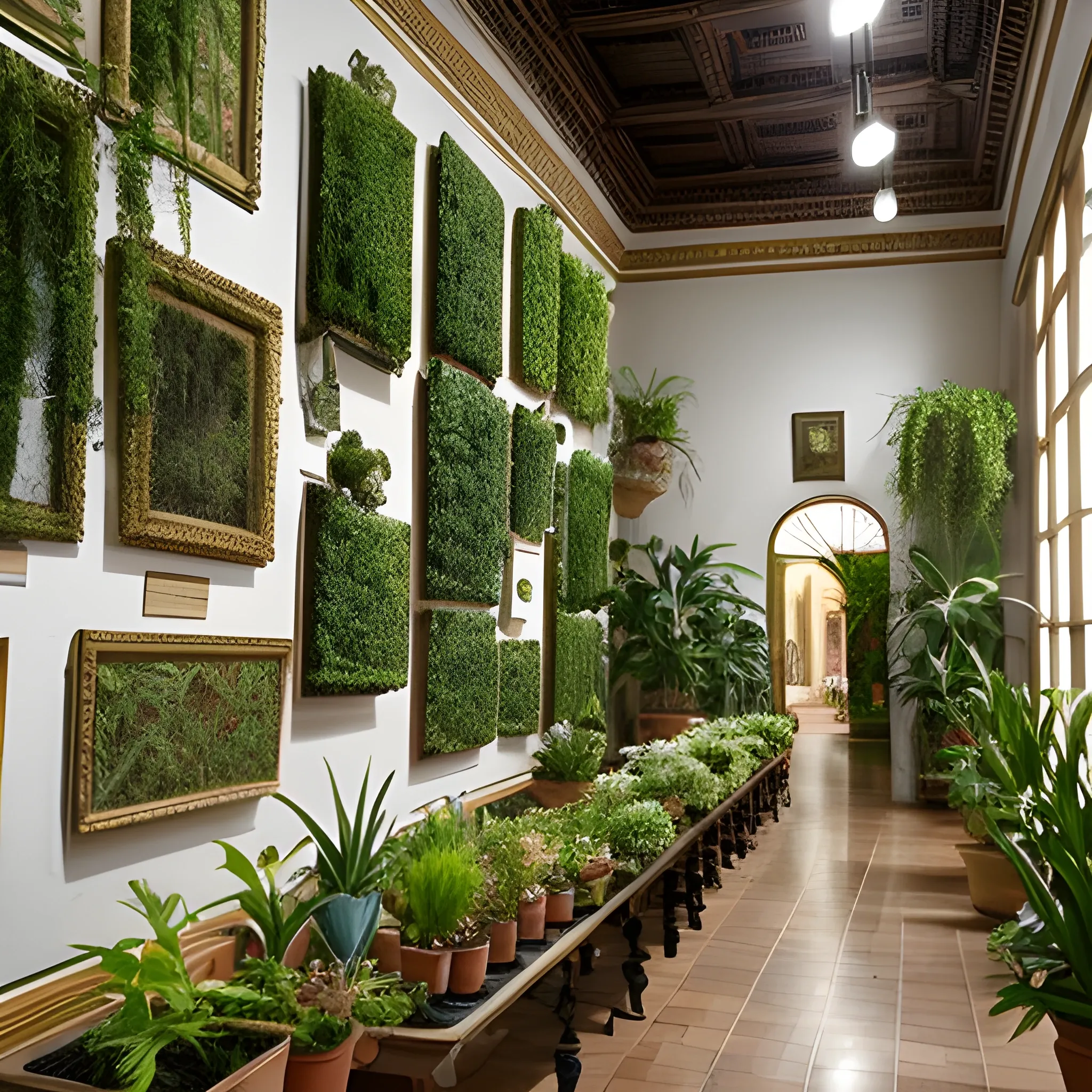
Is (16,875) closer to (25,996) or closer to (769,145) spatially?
(25,996)

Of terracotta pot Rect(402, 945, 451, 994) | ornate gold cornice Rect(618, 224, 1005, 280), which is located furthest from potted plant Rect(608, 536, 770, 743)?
terracotta pot Rect(402, 945, 451, 994)

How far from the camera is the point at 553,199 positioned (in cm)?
754

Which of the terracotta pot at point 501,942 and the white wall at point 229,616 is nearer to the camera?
the white wall at point 229,616

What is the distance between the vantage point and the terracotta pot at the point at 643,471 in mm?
8914

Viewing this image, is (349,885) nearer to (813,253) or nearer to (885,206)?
(885,206)

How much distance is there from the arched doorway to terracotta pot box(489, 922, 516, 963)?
6490mm

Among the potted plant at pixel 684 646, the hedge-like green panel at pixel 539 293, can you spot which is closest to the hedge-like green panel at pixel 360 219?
the hedge-like green panel at pixel 539 293

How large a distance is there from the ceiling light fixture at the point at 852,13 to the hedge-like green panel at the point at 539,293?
2.52 meters

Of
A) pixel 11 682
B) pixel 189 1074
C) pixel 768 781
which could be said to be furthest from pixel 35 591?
pixel 768 781

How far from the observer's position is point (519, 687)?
6.36 meters

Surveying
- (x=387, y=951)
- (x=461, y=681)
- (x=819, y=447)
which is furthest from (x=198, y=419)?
(x=819, y=447)

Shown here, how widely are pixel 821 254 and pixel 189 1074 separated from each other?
872 centimetres

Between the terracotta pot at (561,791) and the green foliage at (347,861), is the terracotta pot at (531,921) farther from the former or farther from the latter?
the terracotta pot at (561,791)

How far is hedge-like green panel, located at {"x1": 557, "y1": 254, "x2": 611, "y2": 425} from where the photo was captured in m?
7.39
